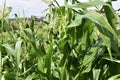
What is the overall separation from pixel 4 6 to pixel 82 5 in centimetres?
41

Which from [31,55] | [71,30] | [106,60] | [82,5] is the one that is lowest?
[31,55]

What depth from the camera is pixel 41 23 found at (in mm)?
2084

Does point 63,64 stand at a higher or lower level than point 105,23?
lower

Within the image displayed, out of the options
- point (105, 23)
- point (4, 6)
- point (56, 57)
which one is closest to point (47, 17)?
point (56, 57)

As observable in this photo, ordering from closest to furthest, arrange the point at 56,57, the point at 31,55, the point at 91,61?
the point at 91,61, the point at 56,57, the point at 31,55

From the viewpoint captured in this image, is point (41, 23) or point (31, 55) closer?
point (31, 55)

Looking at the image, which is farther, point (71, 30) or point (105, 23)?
point (71, 30)

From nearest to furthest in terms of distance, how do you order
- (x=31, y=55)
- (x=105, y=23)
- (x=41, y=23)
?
(x=105, y=23) < (x=31, y=55) < (x=41, y=23)

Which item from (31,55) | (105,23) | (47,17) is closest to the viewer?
(105,23)

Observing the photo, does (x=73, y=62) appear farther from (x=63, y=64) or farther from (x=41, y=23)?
(x=41, y=23)

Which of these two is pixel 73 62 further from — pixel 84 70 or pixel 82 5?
pixel 82 5

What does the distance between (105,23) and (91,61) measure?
0.72 ft

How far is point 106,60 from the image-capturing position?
4.23ft

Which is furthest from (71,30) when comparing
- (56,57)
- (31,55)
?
(31,55)
